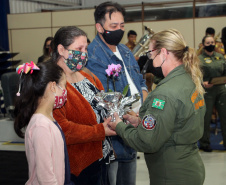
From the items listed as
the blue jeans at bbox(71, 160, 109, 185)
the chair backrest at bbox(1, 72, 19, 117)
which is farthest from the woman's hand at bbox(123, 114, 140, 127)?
the chair backrest at bbox(1, 72, 19, 117)

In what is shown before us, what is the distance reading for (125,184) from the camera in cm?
243

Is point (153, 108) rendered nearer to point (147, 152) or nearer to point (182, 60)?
point (147, 152)

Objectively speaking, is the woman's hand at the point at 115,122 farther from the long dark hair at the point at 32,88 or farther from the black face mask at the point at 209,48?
the black face mask at the point at 209,48

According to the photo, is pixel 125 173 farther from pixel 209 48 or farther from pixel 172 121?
pixel 209 48

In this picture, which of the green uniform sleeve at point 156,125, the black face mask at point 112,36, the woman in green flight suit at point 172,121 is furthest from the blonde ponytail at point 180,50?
the black face mask at point 112,36

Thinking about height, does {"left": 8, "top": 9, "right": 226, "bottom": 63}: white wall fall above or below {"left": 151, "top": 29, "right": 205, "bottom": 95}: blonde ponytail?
above

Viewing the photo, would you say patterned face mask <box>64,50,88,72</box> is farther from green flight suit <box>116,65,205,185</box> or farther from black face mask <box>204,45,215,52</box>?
black face mask <box>204,45,215,52</box>

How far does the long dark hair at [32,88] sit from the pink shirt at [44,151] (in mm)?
87

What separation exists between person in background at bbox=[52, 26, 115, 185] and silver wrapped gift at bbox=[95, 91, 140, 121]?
0.23 ft

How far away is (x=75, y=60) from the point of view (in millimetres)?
1985

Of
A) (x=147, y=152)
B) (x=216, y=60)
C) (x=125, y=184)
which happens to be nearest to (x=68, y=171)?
(x=147, y=152)

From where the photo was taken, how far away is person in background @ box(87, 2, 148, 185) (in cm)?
230

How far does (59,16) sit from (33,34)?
1054mm

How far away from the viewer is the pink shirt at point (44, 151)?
1612mm
